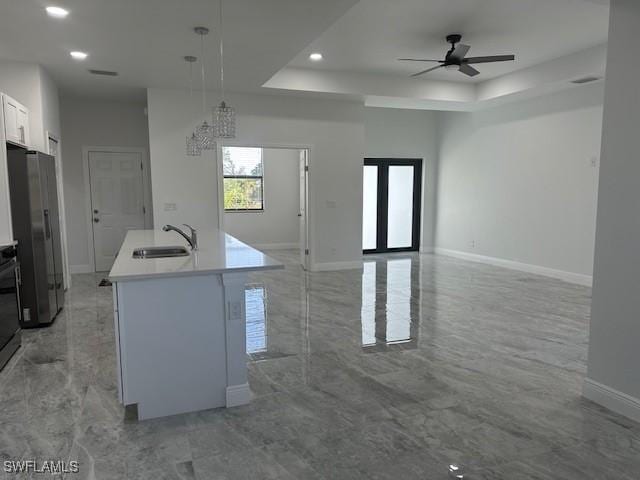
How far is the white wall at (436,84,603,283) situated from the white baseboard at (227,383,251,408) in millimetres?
5490

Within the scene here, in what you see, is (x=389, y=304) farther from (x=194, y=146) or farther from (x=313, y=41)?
(x=313, y=41)

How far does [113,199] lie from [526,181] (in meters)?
6.81

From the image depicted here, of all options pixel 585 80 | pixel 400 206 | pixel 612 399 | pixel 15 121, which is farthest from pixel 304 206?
pixel 612 399

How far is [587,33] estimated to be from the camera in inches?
195

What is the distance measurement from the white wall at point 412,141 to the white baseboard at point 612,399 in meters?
6.76

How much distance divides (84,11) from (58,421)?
9.88 ft

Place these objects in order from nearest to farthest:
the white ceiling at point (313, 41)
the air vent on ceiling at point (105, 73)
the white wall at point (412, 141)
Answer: the white ceiling at point (313, 41)
the air vent on ceiling at point (105, 73)
the white wall at point (412, 141)

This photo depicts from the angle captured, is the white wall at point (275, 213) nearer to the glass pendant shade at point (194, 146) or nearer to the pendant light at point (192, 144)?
the pendant light at point (192, 144)

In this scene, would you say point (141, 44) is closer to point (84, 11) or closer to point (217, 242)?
point (84, 11)

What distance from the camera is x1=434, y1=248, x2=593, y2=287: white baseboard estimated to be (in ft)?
20.7

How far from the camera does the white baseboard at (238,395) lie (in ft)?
8.82

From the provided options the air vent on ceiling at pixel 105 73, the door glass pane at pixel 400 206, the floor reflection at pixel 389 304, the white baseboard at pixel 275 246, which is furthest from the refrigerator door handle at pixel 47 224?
the door glass pane at pixel 400 206

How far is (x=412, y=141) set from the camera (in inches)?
361

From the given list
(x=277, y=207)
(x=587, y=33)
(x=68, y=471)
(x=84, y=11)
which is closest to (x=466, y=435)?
(x=68, y=471)
